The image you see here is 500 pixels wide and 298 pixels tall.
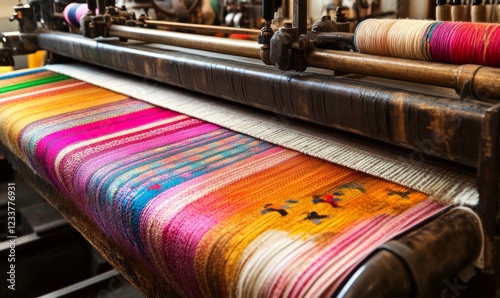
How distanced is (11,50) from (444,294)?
7.91 ft

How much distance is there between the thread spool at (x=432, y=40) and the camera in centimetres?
90

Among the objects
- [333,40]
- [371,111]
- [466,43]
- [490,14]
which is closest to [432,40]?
[466,43]

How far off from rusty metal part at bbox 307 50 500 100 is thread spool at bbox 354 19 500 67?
30mm

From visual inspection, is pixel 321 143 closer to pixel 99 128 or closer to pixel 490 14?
pixel 99 128

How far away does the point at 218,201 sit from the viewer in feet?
3.01

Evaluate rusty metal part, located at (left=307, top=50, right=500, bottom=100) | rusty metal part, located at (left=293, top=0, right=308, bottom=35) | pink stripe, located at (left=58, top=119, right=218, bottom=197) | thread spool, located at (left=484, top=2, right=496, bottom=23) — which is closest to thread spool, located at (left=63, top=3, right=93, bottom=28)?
pink stripe, located at (left=58, top=119, right=218, bottom=197)

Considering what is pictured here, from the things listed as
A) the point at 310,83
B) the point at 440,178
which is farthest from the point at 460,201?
the point at 310,83

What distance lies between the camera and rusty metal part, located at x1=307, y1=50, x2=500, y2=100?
0.86 metres

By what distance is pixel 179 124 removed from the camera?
1.43 metres

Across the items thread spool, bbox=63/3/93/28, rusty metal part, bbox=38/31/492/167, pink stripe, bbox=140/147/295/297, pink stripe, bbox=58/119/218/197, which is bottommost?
pink stripe, bbox=140/147/295/297

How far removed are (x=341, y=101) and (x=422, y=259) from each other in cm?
46

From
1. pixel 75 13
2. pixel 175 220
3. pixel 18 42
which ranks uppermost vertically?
pixel 75 13

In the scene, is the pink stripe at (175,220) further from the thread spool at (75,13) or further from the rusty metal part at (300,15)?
the thread spool at (75,13)

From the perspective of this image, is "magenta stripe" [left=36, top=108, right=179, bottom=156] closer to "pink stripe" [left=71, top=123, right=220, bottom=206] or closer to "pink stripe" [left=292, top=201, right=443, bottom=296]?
"pink stripe" [left=71, top=123, right=220, bottom=206]
